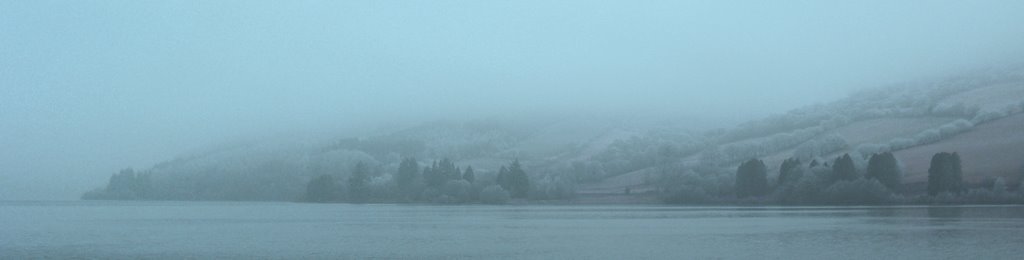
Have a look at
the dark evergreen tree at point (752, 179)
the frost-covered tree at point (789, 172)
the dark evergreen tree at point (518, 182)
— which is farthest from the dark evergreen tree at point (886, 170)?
the dark evergreen tree at point (518, 182)

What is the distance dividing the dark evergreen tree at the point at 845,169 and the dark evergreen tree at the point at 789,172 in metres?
7.88

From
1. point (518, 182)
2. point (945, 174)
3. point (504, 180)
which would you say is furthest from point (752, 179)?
point (504, 180)

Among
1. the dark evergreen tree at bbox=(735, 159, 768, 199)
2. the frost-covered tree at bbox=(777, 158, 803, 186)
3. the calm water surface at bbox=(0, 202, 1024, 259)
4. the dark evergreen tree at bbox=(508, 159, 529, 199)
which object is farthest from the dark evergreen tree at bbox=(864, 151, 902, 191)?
the dark evergreen tree at bbox=(508, 159, 529, 199)

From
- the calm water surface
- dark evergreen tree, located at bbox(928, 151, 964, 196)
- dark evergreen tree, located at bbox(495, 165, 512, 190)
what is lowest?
the calm water surface

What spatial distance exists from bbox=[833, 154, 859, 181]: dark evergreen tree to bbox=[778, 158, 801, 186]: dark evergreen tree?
788cm

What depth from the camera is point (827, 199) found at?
142125 mm

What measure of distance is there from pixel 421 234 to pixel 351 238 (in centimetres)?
582

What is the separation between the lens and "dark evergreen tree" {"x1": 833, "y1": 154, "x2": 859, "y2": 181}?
140 metres

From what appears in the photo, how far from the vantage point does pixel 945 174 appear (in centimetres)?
12800

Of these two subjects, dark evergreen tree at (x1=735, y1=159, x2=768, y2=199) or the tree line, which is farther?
the tree line

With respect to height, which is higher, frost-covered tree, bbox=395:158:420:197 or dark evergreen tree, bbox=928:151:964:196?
frost-covered tree, bbox=395:158:420:197

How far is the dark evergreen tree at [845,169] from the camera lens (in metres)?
140

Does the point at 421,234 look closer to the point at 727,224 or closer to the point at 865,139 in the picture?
the point at 727,224

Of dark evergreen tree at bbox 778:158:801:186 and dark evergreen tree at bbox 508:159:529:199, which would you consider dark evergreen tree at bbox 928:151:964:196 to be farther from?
dark evergreen tree at bbox 508:159:529:199
